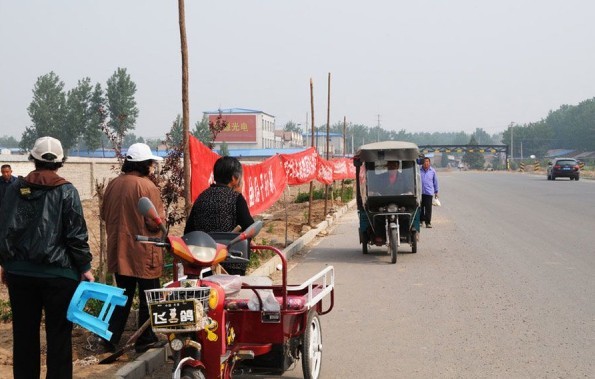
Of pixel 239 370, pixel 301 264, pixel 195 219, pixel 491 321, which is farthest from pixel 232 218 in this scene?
pixel 301 264

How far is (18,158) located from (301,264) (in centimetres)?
1745

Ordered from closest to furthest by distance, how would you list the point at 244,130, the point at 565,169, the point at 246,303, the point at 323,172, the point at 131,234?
the point at 246,303 < the point at 131,234 < the point at 323,172 < the point at 565,169 < the point at 244,130

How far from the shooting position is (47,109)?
94.1 m

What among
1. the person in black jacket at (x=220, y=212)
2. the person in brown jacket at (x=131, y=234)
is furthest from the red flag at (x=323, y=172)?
the person in black jacket at (x=220, y=212)

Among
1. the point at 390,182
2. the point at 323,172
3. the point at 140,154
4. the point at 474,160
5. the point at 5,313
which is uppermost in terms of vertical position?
the point at 140,154

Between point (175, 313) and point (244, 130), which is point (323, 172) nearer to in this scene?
point (175, 313)

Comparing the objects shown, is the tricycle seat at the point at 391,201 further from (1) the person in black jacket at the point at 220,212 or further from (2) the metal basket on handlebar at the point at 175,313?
(2) the metal basket on handlebar at the point at 175,313

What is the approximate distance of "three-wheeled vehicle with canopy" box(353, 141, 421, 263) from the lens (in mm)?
13352

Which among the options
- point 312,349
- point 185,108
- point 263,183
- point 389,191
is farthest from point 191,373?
point 389,191

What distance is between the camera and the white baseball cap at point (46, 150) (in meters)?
4.94

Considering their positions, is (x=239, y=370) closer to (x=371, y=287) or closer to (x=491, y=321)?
(x=491, y=321)

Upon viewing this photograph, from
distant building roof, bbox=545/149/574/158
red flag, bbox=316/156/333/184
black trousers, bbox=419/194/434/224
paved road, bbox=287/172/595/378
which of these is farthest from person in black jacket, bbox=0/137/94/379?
distant building roof, bbox=545/149/574/158

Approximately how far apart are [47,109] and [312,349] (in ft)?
308

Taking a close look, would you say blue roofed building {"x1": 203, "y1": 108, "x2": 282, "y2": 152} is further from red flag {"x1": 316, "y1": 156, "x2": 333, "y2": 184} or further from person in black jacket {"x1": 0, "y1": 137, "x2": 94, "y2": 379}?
person in black jacket {"x1": 0, "y1": 137, "x2": 94, "y2": 379}
